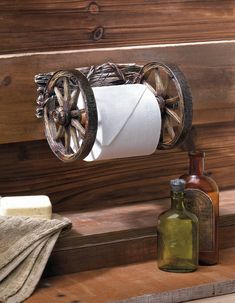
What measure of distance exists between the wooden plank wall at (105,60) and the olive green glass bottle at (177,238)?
0.28 m

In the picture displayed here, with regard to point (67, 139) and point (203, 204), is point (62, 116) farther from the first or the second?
point (203, 204)

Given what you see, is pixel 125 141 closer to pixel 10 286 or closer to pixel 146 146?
pixel 146 146

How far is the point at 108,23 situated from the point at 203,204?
44 centimetres

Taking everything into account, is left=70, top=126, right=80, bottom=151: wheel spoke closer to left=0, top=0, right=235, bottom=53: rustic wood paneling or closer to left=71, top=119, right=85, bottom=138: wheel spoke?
left=71, top=119, right=85, bottom=138: wheel spoke

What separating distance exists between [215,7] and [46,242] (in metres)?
0.69

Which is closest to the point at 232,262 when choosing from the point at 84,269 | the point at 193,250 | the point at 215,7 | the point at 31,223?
the point at 193,250

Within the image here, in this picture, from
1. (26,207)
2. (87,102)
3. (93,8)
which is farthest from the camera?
(93,8)

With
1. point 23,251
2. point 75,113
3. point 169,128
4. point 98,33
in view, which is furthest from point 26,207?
point 98,33

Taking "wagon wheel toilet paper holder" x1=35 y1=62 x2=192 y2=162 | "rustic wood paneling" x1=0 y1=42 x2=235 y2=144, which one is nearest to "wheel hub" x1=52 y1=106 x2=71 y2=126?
"wagon wheel toilet paper holder" x1=35 y1=62 x2=192 y2=162

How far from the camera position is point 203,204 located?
70.9 inches

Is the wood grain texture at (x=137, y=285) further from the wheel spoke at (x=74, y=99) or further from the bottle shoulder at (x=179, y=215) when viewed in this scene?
the wheel spoke at (x=74, y=99)

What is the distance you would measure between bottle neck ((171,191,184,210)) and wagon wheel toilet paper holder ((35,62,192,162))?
0.11 m

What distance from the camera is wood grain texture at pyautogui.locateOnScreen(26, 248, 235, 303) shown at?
164cm

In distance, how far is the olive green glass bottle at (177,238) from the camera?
175cm
